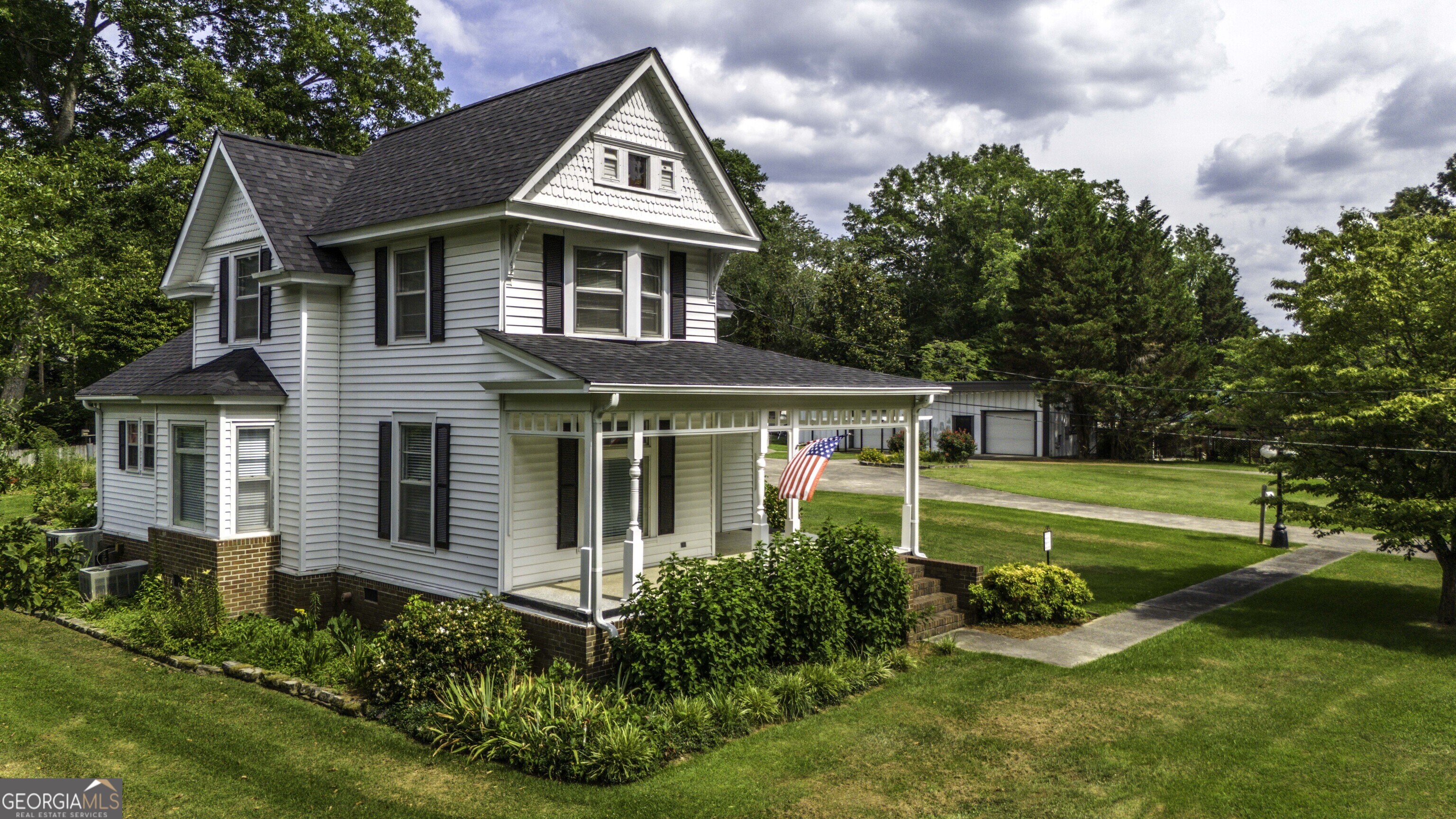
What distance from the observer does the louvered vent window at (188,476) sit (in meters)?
16.1

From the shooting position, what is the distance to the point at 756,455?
1466cm

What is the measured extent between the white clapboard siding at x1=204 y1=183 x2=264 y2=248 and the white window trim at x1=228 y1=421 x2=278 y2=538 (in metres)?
3.41

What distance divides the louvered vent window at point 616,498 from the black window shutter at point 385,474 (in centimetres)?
336

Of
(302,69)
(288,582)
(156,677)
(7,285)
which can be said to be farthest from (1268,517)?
(302,69)

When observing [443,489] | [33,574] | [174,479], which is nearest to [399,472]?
[443,489]

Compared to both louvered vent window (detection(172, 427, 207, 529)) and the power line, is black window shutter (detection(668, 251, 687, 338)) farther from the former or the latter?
the power line

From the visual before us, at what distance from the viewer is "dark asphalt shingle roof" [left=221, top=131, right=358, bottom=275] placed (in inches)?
592

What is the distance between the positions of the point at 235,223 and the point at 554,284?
7178 mm

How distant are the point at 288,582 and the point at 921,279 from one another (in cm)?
6303

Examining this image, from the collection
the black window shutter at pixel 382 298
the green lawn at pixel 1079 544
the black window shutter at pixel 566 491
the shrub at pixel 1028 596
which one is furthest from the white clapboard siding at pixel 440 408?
the green lawn at pixel 1079 544

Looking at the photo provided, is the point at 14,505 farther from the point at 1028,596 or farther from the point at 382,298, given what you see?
the point at 1028,596

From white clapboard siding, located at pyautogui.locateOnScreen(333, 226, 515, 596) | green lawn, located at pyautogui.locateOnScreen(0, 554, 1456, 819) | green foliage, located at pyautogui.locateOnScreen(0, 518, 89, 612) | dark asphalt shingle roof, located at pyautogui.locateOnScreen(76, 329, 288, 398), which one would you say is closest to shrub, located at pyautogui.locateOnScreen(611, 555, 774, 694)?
green lawn, located at pyautogui.locateOnScreen(0, 554, 1456, 819)

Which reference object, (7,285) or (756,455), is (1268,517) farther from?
(7,285)

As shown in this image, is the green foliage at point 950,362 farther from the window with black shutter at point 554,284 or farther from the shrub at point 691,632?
Result: the shrub at point 691,632
